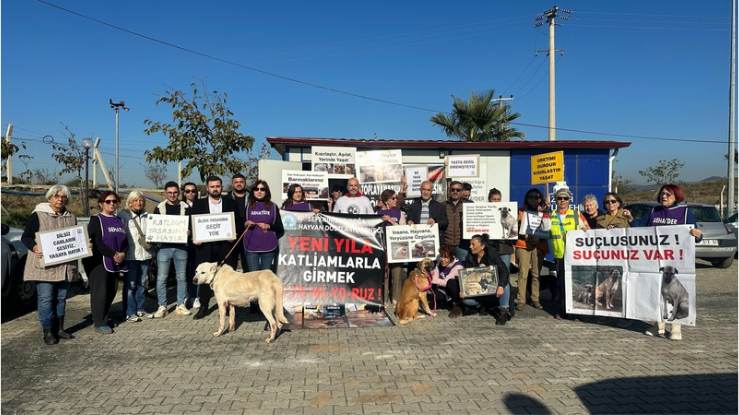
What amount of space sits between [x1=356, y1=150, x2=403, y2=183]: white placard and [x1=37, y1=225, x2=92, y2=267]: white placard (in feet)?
18.8

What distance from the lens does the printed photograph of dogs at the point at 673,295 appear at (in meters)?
6.12

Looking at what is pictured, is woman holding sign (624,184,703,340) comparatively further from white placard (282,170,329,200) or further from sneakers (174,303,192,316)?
sneakers (174,303,192,316)

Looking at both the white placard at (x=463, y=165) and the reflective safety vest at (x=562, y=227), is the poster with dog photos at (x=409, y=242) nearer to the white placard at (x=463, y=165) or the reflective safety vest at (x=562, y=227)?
the reflective safety vest at (x=562, y=227)

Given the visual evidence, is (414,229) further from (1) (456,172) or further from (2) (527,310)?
(1) (456,172)

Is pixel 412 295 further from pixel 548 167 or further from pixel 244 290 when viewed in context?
pixel 548 167

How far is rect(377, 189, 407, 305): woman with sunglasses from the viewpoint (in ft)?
26.7

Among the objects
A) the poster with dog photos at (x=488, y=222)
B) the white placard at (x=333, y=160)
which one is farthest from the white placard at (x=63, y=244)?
the poster with dog photos at (x=488, y=222)

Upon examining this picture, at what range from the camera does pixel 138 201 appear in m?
7.51

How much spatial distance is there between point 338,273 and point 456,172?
181 inches

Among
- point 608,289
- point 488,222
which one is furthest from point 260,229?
point 608,289

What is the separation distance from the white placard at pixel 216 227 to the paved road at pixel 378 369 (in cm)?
125

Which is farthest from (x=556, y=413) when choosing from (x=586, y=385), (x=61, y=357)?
(x=61, y=357)

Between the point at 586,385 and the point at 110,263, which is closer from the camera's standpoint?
the point at 586,385

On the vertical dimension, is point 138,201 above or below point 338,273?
above
